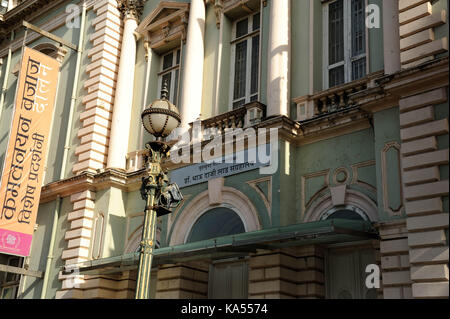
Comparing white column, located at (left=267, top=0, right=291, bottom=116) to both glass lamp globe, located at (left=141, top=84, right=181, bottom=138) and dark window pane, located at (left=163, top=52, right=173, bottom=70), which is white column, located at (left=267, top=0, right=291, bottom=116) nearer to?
dark window pane, located at (left=163, top=52, right=173, bottom=70)

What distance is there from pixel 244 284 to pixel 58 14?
40.9 ft

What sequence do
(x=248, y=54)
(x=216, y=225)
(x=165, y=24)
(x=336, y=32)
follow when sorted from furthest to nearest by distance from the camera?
1. (x=165, y=24)
2. (x=248, y=54)
3. (x=216, y=225)
4. (x=336, y=32)

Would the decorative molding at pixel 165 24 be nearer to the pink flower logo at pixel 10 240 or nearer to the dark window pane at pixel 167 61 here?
the dark window pane at pixel 167 61

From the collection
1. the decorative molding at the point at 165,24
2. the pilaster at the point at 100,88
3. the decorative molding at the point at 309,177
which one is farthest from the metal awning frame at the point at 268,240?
the decorative molding at the point at 165,24

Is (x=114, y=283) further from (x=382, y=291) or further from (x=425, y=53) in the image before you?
(x=425, y=53)

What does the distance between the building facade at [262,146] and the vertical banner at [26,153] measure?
89cm

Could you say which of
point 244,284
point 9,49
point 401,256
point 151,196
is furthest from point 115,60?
point 401,256

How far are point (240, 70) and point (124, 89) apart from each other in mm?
3979

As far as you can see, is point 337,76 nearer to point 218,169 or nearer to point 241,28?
point 218,169

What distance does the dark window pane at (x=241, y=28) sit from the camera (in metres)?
16.2

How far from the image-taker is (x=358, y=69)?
13.4m

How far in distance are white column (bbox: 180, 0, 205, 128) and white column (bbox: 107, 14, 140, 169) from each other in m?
2.55

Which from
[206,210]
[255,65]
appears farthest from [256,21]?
[206,210]

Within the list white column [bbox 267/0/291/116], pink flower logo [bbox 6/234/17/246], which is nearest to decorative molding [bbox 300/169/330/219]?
white column [bbox 267/0/291/116]
